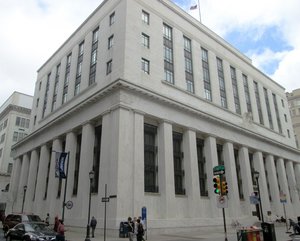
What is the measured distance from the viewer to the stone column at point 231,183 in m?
40.5

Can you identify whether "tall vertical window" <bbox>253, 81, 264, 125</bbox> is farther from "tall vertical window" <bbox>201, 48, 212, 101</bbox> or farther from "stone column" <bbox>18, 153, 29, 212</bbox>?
"stone column" <bbox>18, 153, 29, 212</bbox>

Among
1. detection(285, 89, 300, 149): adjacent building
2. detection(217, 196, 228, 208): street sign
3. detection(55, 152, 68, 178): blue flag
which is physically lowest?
detection(217, 196, 228, 208): street sign

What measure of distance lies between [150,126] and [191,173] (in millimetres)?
7860

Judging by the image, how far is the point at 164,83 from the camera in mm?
37906

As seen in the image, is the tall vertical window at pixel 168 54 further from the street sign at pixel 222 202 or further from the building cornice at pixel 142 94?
the street sign at pixel 222 202

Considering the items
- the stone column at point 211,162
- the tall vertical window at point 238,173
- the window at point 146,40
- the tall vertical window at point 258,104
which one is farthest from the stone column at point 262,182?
the window at point 146,40

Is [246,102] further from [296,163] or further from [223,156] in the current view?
[296,163]

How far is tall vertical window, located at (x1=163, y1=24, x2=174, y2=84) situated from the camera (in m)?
39.7

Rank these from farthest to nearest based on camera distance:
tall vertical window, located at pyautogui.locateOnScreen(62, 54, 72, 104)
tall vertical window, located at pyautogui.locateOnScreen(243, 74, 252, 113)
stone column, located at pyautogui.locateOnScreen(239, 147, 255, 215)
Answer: tall vertical window, located at pyautogui.locateOnScreen(243, 74, 252, 113) < tall vertical window, located at pyautogui.locateOnScreen(62, 54, 72, 104) < stone column, located at pyautogui.locateOnScreen(239, 147, 255, 215)

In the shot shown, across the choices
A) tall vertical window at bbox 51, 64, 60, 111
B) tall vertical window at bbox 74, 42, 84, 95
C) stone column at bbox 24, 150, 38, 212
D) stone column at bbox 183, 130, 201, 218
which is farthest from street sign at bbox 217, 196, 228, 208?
tall vertical window at bbox 51, 64, 60, 111

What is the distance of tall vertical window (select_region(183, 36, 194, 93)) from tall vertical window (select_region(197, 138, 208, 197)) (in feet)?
26.5

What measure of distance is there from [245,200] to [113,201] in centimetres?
2477

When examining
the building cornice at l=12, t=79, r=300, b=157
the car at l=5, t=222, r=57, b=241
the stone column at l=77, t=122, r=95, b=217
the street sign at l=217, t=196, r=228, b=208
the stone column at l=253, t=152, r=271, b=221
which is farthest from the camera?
the stone column at l=253, t=152, r=271, b=221

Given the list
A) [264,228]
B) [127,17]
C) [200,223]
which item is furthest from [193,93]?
[264,228]
